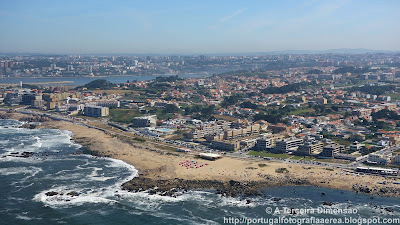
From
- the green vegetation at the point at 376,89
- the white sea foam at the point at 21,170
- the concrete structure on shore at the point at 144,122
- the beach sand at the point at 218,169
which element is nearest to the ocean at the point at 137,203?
the white sea foam at the point at 21,170

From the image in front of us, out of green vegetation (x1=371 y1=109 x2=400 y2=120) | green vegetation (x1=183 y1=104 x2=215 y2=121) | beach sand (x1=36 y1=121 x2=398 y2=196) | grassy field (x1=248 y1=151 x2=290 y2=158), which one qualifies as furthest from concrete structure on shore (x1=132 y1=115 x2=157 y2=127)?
green vegetation (x1=371 y1=109 x2=400 y2=120)

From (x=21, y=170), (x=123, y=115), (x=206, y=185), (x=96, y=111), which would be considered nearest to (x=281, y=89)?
(x=123, y=115)

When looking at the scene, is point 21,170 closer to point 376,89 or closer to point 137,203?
point 137,203

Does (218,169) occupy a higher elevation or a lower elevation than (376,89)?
lower

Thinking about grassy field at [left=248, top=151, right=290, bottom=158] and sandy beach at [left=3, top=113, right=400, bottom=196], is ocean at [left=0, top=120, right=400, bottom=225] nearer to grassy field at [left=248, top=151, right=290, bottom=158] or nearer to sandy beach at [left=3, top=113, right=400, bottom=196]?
sandy beach at [left=3, top=113, right=400, bottom=196]

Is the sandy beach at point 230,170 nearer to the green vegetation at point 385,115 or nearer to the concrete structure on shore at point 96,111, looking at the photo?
the concrete structure on shore at point 96,111

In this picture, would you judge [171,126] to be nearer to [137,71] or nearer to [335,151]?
[335,151]
